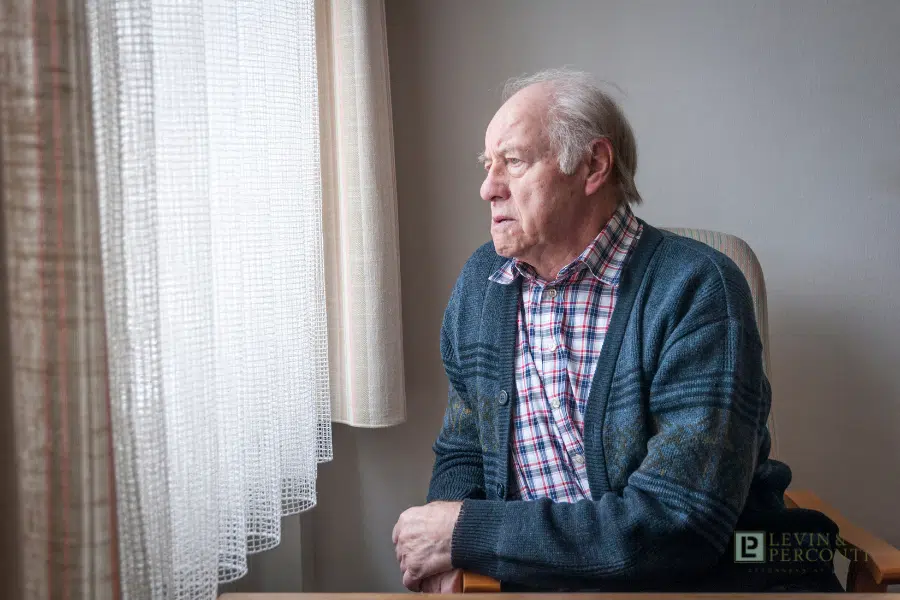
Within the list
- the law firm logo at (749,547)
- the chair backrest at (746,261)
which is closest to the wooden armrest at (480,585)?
the law firm logo at (749,547)

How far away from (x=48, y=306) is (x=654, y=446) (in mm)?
877

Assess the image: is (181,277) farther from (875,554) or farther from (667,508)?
(875,554)

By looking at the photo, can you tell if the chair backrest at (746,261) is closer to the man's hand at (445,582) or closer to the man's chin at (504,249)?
the man's chin at (504,249)

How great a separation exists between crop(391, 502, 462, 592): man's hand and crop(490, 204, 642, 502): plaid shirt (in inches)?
8.1

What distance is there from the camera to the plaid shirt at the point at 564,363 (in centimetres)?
137

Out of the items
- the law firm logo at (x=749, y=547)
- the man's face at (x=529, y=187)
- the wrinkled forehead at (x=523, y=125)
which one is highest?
the wrinkled forehead at (x=523, y=125)

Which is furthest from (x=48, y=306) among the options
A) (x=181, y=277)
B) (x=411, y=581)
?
(x=411, y=581)

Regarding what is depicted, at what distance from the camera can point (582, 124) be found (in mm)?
1394

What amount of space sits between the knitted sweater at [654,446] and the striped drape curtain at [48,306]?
0.60 metres

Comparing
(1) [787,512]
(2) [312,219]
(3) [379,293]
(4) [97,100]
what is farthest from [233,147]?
(1) [787,512]

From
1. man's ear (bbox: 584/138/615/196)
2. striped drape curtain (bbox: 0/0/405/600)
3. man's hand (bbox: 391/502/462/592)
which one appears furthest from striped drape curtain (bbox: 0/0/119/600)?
man's ear (bbox: 584/138/615/196)

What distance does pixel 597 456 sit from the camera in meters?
1.28

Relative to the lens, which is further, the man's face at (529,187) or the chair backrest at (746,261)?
the chair backrest at (746,261)

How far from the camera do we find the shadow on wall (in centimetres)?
211
